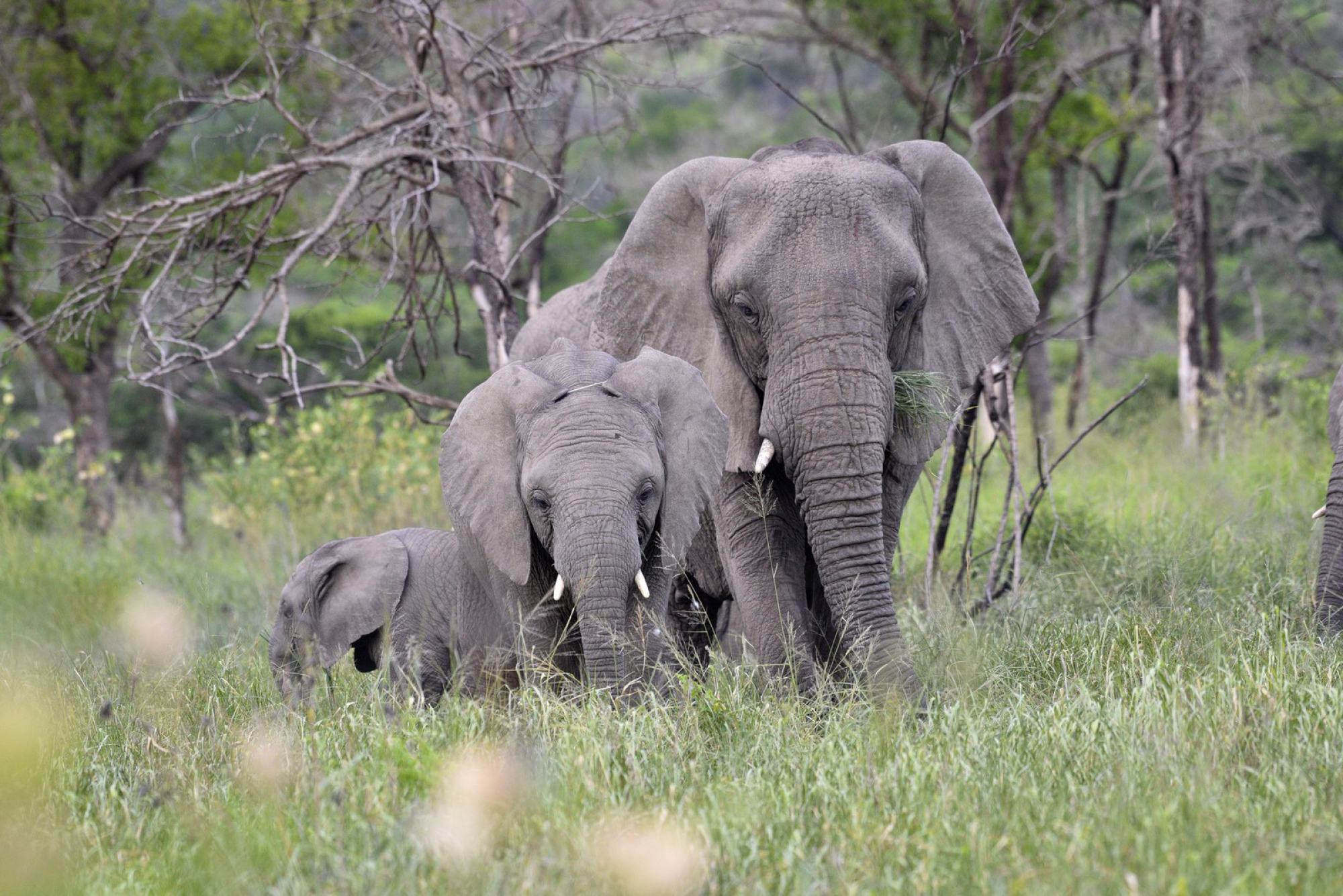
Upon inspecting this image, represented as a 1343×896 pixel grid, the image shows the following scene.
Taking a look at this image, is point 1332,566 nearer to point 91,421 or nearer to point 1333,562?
point 1333,562

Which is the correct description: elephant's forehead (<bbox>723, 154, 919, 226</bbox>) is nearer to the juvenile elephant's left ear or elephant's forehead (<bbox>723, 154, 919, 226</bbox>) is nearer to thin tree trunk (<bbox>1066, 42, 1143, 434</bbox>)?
the juvenile elephant's left ear

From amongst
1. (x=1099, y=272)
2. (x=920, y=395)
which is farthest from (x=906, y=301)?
(x=1099, y=272)

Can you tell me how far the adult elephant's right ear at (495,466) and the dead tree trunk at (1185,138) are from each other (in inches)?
331

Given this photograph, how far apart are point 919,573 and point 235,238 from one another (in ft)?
13.1

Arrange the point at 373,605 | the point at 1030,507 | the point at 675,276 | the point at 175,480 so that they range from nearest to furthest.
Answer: the point at 675,276 < the point at 373,605 < the point at 1030,507 < the point at 175,480

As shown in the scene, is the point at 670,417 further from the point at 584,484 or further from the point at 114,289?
the point at 114,289

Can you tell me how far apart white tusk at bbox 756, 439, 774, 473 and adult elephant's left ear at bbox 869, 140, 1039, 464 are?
74 cm

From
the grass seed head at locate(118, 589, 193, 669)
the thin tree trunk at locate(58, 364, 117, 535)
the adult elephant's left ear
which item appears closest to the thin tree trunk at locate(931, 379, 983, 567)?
the adult elephant's left ear

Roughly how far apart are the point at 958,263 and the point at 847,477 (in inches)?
45.2

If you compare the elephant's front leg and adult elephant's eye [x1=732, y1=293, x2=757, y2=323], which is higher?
adult elephant's eye [x1=732, y1=293, x2=757, y2=323]

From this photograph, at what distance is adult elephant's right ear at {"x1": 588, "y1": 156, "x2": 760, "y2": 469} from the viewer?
215 inches

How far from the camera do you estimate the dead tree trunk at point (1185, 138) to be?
40.1 feet

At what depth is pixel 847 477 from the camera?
16.0 feet

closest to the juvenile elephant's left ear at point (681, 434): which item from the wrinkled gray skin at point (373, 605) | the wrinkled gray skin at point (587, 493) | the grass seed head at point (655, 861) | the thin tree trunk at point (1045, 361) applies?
the wrinkled gray skin at point (587, 493)
